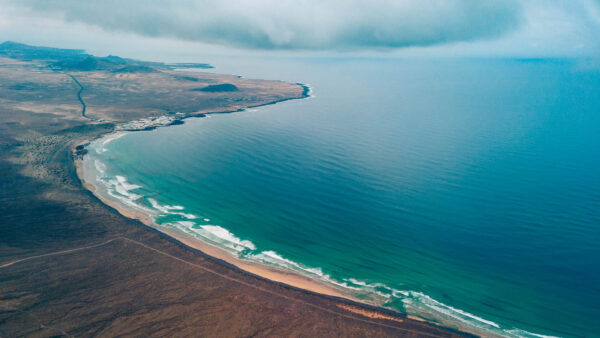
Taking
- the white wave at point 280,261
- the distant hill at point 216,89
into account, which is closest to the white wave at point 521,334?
the white wave at point 280,261

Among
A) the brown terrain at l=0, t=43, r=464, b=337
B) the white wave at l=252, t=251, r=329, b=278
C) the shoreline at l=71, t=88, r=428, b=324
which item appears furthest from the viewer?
the white wave at l=252, t=251, r=329, b=278

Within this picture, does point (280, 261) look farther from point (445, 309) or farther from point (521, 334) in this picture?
point (521, 334)

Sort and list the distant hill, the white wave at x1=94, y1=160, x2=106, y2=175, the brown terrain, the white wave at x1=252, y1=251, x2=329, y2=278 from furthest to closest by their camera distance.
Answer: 1. the distant hill
2. the white wave at x1=94, y1=160, x2=106, y2=175
3. the white wave at x1=252, y1=251, x2=329, y2=278
4. the brown terrain

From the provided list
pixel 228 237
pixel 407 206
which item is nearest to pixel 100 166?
pixel 228 237

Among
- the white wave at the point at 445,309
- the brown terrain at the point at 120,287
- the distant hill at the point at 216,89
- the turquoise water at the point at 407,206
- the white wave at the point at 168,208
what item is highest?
the distant hill at the point at 216,89

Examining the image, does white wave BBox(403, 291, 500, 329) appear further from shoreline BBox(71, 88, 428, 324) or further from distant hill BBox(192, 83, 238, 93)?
distant hill BBox(192, 83, 238, 93)

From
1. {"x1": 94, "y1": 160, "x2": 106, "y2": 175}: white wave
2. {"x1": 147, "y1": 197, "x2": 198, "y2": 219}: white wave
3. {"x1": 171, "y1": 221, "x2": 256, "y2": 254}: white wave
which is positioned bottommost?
{"x1": 171, "y1": 221, "x2": 256, "y2": 254}: white wave

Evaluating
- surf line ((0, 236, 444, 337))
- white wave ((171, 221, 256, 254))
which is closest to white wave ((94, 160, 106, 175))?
white wave ((171, 221, 256, 254))

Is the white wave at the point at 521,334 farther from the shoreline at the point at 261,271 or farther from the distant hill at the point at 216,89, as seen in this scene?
the distant hill at the point at 216,89
